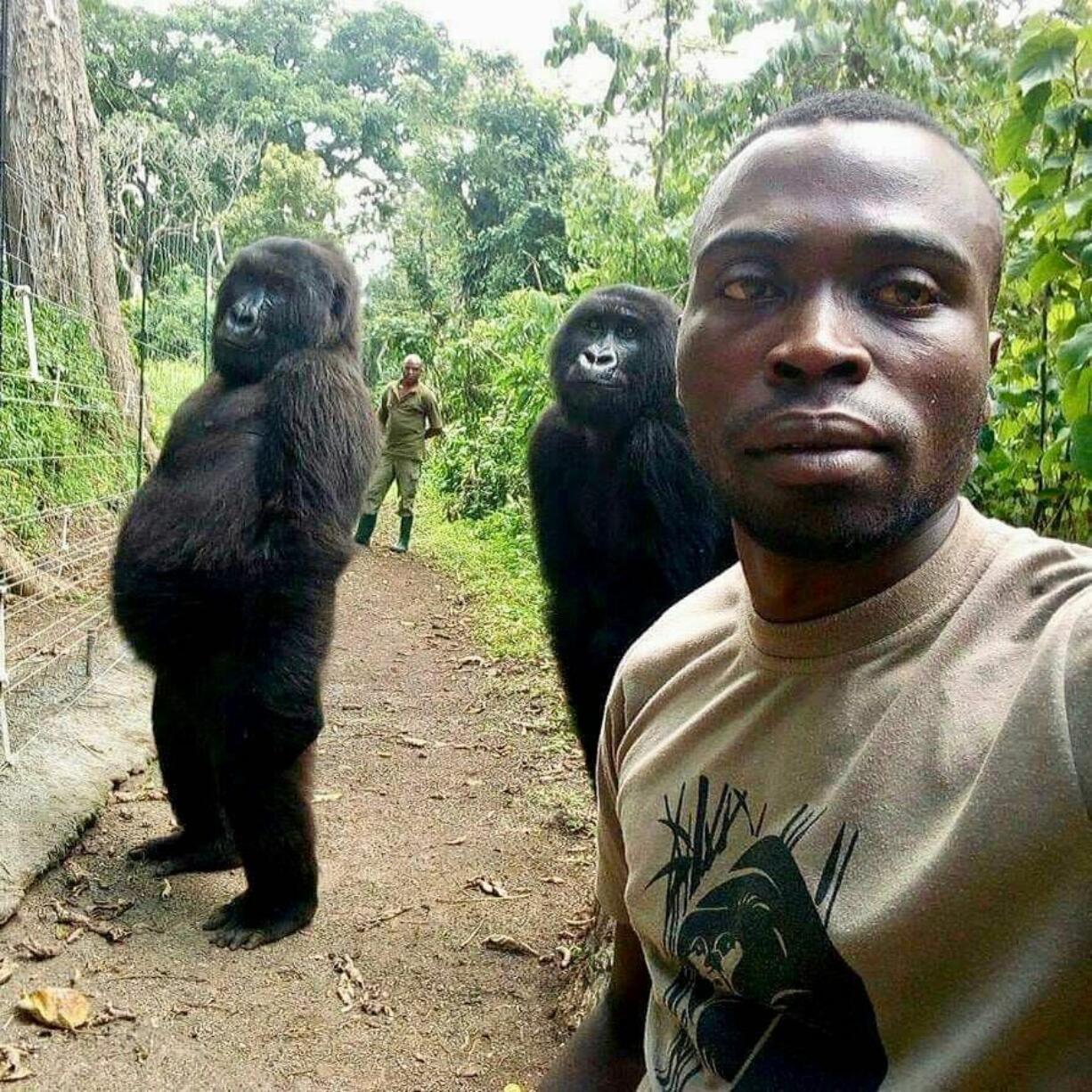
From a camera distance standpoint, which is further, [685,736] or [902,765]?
[685,736]

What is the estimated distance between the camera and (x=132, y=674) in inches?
232

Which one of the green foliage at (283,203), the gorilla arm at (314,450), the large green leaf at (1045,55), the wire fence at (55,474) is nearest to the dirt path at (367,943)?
the wire fence at (55,474)

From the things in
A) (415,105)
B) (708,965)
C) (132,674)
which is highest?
(415,105)

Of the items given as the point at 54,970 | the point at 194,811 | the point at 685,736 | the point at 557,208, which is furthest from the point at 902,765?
the point at 557,208

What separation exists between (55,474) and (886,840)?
6608 mm

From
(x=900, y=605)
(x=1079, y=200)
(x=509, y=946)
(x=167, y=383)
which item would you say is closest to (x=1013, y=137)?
(x=1079, y=200)

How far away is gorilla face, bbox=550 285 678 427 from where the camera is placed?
13.9ft

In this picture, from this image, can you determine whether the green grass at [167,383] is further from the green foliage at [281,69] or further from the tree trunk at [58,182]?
the green foliage at [281,69]

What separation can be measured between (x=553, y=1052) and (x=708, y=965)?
2366 millimetres

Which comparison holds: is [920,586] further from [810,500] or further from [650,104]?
[650,104]

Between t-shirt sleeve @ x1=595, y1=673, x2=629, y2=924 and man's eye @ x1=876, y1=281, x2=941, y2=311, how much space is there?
609 millimetres

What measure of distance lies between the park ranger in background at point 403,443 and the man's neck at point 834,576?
1034 cm

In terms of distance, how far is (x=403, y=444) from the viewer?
11.7 m

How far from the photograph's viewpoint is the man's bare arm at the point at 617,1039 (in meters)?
1.53
